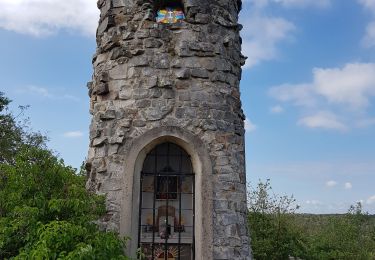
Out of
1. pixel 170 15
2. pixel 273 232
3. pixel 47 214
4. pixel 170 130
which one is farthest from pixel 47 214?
pixel 273 232

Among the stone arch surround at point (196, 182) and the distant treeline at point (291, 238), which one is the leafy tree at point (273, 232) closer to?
the distant treeline at point (291, 238)

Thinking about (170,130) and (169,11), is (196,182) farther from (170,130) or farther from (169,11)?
(169,11)

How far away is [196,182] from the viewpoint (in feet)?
18.7

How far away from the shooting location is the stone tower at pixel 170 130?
5.58m

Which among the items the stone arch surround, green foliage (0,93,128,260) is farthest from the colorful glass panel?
green foliage (0,93,128,260)

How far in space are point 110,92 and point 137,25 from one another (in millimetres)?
1026

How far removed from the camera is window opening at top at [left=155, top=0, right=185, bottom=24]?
632 cm

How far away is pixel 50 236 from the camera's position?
396cm

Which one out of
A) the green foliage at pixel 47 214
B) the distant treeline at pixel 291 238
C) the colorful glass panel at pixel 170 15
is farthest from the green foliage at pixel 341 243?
the green foliage at pixel 47 214

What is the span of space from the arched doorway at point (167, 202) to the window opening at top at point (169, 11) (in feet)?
5.95

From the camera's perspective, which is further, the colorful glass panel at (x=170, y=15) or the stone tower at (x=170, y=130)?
the colorful glass panel at (x=170, y=15)

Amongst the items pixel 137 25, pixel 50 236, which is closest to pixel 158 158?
pixel 137 25

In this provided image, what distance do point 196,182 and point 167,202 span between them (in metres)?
0.61

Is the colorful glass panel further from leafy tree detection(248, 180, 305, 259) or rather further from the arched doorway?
leafy tree detection(248, 180, 305, 259)
